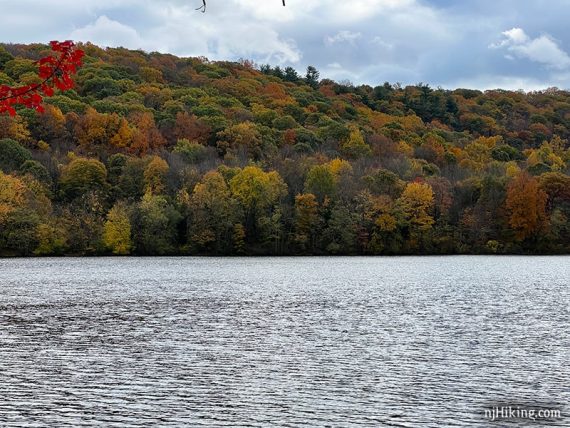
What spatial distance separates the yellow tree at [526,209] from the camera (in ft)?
410

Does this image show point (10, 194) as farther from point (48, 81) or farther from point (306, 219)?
point (48, 81)

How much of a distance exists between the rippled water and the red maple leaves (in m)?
12.9

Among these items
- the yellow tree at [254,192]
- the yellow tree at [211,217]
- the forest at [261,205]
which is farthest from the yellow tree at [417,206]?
the yellow tree at [211,217]

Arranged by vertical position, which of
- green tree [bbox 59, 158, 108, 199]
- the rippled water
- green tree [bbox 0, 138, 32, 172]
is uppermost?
green tree [bbox 0, 138, 32, 172]

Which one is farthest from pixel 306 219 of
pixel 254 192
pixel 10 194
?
pixel 10 194

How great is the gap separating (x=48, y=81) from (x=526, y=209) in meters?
120

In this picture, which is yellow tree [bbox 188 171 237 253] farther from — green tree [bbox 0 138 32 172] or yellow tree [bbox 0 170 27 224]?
green tree [bbox 0 138 32 172]

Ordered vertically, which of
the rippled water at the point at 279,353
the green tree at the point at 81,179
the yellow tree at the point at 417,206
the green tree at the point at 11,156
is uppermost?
the green tree at the point at 11,156

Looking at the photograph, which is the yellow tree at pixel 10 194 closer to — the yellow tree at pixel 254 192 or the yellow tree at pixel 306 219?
the yellow tree at pixel 254 192

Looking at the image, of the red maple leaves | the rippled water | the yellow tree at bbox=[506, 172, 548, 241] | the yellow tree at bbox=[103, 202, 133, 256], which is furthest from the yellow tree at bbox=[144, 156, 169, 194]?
the red maple leaves

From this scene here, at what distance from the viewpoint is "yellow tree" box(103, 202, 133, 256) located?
12219 cm

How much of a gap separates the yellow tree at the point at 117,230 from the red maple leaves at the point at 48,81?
112 m

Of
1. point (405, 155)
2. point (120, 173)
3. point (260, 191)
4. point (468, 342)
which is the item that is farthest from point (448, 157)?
point (468, 342)

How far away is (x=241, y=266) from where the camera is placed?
96.9 meters
